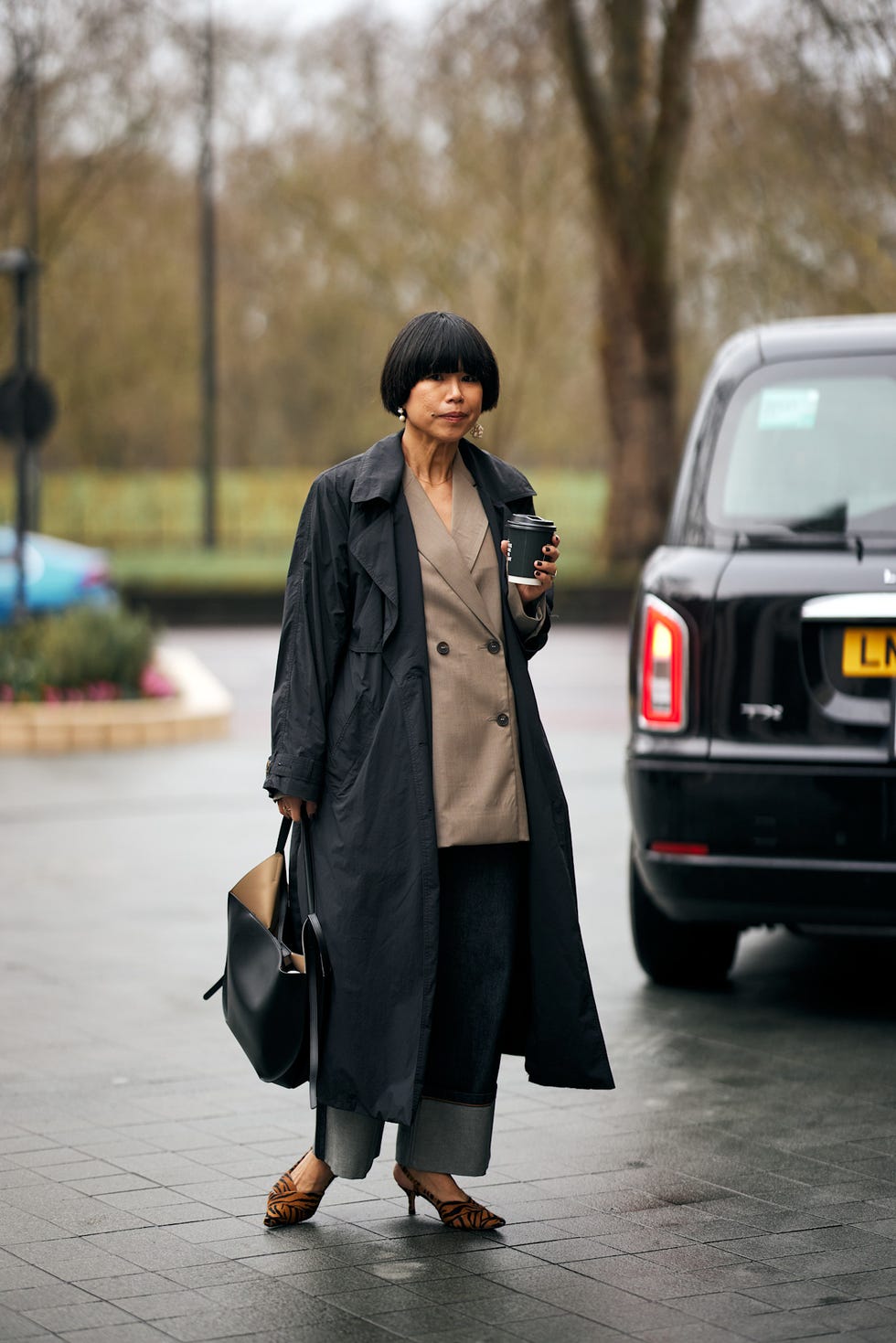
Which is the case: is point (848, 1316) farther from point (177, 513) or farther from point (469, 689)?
point (177, 513)

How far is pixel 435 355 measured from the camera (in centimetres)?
432

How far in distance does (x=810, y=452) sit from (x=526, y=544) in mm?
2291

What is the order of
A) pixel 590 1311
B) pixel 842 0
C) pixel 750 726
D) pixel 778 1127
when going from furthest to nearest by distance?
1. pixel 842 0
2. pixel 750 726
3. pixel 778 1127
4. pixel 590 1311

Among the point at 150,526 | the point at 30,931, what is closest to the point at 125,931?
the point at 30,931

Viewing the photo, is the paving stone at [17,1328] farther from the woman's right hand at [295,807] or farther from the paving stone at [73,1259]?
the woman's right hand at [295,807]

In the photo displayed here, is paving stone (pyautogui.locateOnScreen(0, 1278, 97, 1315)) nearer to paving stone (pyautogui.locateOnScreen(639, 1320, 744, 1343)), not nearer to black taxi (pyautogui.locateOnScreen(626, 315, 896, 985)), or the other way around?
paving stone (pyautogui.locateOnScreen(639, 1320, 744, 1343))

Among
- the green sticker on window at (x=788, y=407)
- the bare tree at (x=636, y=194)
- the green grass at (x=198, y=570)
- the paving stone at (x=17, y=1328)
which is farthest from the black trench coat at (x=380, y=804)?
the green grass at (x=198, y=570)

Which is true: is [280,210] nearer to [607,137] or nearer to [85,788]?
[607,137]

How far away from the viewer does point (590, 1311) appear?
3938 mm

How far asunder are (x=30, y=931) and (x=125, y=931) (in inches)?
13.0

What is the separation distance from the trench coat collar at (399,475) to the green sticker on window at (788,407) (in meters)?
1.95

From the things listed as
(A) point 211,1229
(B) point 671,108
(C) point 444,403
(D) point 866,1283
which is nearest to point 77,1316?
(A) point 211,1229

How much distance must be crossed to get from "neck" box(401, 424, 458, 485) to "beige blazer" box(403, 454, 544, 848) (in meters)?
0.09

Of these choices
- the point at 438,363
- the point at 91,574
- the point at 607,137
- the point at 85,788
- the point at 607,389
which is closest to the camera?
the point at 438,363
